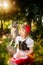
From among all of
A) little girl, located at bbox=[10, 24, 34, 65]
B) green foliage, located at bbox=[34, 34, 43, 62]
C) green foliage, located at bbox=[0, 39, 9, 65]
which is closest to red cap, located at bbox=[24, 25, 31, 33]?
little girl, located at bbox=[10, 24, 34, 65]

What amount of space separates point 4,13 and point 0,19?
0.07 metres

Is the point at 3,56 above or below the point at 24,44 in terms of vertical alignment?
below

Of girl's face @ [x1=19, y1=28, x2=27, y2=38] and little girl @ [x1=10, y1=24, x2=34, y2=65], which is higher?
girl's face @ [x1=19, y1=28, x2=27, y2=38]

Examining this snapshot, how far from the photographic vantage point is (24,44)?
2.03 m

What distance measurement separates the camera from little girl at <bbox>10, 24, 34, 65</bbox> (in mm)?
2006

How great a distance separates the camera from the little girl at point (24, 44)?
2.01m

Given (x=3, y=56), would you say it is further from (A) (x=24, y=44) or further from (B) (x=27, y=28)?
(B) (x=27, y=28)

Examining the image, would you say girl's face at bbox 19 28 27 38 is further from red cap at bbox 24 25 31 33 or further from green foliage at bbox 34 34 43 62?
green foliage at bbox 34 34 43 62

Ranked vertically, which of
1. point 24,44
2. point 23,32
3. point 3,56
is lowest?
point 3,56

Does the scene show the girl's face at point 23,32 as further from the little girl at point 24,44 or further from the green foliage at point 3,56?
the green foliage at point 3,56

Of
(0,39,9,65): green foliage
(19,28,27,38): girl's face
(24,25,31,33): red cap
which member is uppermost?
(24,25,31,33): red cap

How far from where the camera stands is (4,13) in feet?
6.62

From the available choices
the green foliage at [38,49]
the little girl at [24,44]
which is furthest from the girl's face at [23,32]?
the green foliage at [38,49]

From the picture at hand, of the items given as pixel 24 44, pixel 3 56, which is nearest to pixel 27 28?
pixel 24 44
